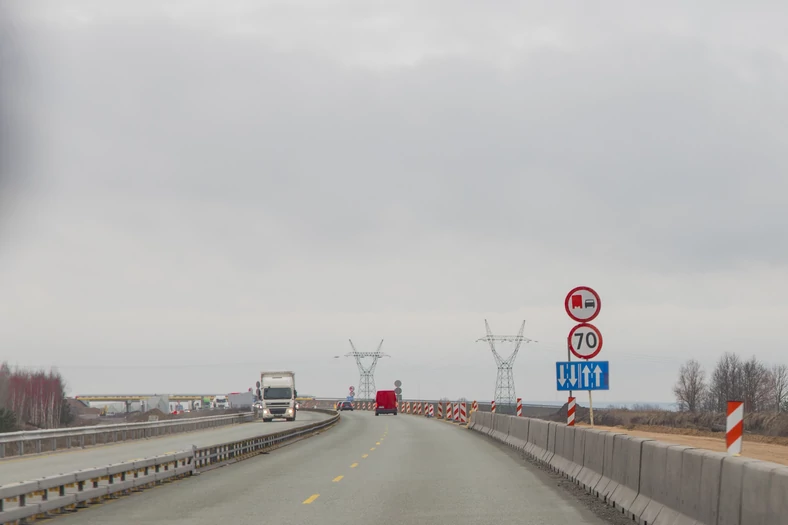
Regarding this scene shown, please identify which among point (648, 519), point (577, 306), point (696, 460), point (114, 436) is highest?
point (577, 306)

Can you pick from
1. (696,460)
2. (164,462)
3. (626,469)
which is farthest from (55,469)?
(696,460)

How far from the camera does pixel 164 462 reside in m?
21.6

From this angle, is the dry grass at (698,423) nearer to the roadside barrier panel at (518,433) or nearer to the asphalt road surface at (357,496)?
the roadside barrier panel at (518,433)

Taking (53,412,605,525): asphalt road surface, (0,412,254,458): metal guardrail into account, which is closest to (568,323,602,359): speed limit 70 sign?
(53,412,605,525): asphalt road surface

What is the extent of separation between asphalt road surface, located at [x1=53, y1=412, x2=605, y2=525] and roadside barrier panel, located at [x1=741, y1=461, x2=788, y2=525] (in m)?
4.88

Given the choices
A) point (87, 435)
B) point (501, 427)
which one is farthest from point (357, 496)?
point (87, 435)

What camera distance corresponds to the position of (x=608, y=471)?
16.1 meters

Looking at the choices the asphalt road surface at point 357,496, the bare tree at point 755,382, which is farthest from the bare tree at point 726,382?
the asphalt road surface at point 357,496

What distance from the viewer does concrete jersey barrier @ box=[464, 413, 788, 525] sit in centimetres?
828

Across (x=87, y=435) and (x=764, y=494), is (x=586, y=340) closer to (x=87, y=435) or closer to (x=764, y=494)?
(x=764, y=494)

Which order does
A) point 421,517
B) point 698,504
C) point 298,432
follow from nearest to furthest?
1. point 698,504
2. point 421,517
3. point 298,432

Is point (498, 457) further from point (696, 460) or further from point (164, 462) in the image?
point (696, 460)

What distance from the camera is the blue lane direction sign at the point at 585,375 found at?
A: 21.4 meters

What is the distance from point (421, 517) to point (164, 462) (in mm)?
9301
